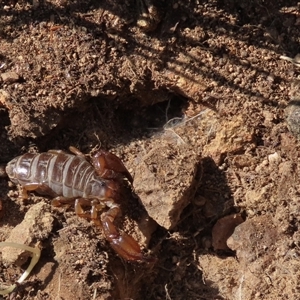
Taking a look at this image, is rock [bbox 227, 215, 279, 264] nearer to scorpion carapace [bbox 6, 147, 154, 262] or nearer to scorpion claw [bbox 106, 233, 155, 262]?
scorpion claw [bbox 106, 233, 155, 262]

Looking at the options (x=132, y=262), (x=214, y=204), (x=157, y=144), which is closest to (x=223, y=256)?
(x=214, y=204)

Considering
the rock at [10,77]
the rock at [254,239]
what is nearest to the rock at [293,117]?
the rock at [254,239]

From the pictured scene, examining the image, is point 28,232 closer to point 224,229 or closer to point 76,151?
point 76,151

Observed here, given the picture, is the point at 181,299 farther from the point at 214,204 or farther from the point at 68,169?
the point at 68,169

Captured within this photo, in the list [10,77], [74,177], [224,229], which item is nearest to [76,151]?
[74,177]

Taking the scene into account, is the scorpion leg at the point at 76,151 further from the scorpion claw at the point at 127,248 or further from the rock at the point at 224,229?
the rock at the point at 224,229
